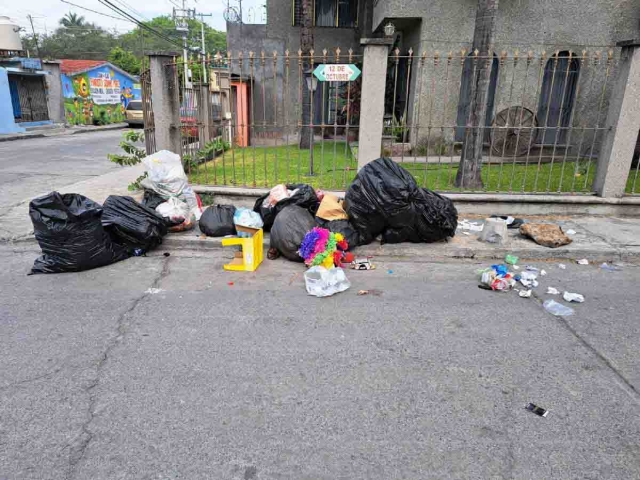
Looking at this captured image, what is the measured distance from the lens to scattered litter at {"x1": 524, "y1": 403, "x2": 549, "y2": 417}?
8.50ft

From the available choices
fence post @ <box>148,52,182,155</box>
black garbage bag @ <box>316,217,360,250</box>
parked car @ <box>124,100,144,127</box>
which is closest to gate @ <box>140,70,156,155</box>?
fence post @ <box>148,52,182,155</box>

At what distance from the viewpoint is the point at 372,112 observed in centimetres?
637

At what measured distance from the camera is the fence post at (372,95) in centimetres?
615

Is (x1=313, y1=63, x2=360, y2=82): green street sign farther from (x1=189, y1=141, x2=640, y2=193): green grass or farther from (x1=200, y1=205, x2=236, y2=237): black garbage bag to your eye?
(x1=200, y1=205, x2=236, y2=237): black garbage bag

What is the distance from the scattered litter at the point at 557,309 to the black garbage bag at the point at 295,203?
9.36 ft

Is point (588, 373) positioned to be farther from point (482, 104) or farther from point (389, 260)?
point (482, 104)

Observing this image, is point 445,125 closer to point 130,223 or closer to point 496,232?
point 496,232

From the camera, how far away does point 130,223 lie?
5102mm

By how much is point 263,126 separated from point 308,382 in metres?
4.54

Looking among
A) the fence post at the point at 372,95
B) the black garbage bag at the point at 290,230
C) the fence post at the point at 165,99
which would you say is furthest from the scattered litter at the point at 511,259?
the fence post at the point at 165,99

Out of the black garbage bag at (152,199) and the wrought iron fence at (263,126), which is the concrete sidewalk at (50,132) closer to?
the wrought iron fence at (263,126)

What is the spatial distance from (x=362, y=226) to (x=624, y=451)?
3.43 meters

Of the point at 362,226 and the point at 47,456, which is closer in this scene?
the point at 47,456

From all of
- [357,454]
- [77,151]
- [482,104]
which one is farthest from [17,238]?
[77,151]
